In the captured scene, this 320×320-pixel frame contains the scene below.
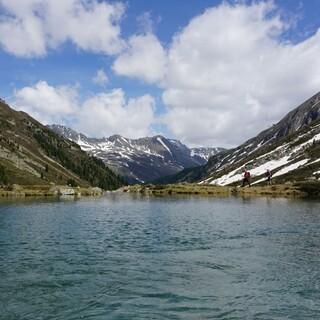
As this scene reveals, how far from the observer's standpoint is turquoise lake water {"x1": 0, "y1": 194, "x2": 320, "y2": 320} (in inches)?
1141

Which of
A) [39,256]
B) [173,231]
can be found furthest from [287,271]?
[173,231]

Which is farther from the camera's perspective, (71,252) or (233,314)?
(71,252)

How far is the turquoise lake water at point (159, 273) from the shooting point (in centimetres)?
2898

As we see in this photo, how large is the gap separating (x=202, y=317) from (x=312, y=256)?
22.7 m

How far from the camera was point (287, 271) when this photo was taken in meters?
39.8

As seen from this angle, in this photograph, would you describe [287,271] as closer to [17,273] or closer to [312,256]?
[312,256]

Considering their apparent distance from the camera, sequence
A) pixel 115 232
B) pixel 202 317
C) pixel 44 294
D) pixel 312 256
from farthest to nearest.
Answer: pixel 115 232 < pixel 312 256 < pixel 44 294 < pixel 202 317

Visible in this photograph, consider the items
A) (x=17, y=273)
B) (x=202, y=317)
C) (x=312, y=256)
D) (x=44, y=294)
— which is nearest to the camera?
(x=202, y=317)

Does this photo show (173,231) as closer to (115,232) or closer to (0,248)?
(115,232)

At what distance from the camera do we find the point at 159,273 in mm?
39031

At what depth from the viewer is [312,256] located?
4631cm

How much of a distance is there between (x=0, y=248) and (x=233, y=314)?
105ft

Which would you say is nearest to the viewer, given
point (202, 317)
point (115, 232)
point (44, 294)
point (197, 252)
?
point (202, 317)

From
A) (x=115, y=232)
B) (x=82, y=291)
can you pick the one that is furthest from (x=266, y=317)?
(x=115, y=232)
